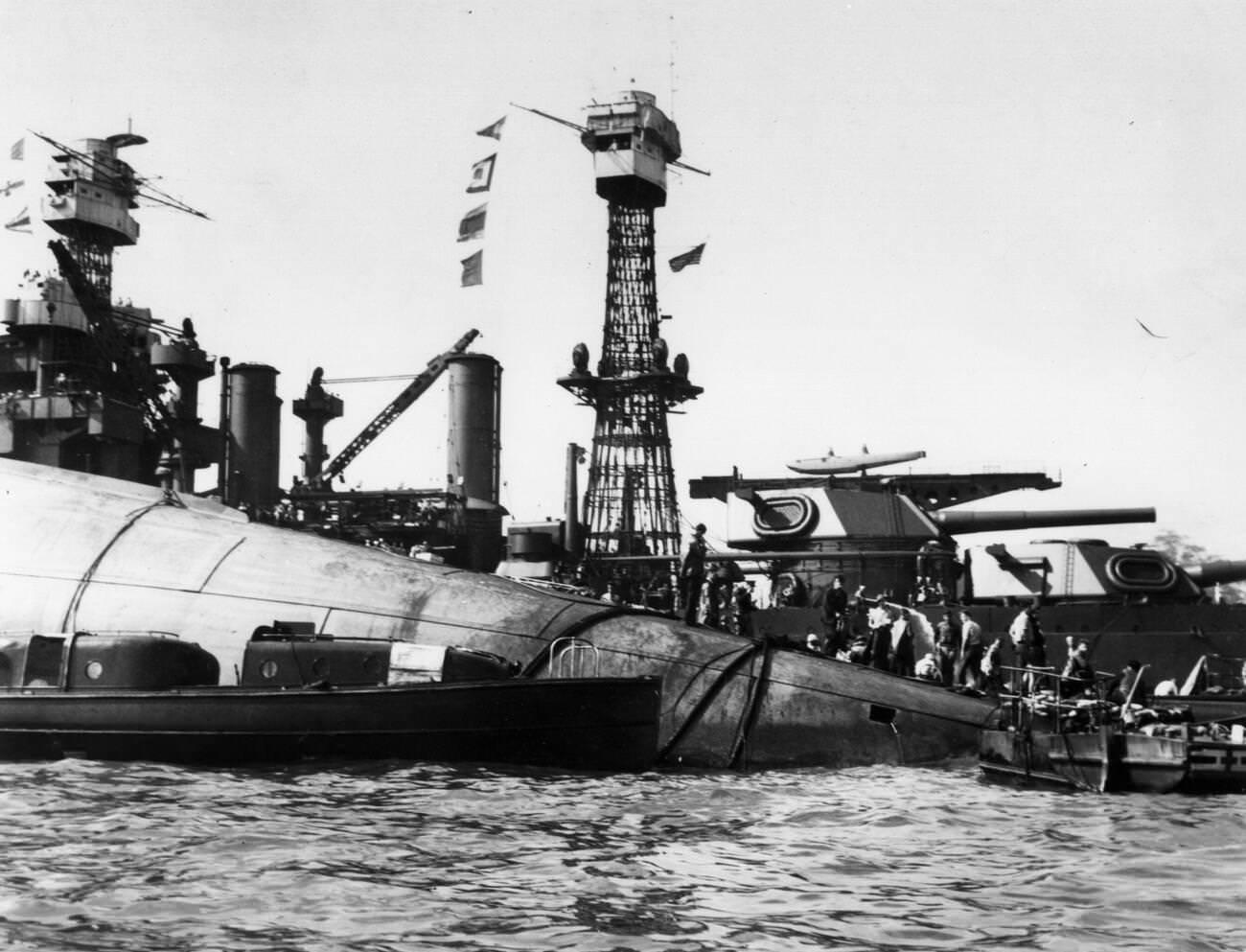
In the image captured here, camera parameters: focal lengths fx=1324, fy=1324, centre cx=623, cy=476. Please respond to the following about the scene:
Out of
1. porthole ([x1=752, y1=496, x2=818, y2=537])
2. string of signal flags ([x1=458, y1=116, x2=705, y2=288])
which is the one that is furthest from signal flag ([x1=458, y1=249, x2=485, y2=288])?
porthole ([x1=752, y1=496, x2=818, y2=537])

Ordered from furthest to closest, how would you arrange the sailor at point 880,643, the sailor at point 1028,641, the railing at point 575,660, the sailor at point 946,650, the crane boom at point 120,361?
the crane boom at point 120,361
the sailor at point 946,650
the sailor at point 880,643
the sailor at point 1028,641
the railing at point 575,660

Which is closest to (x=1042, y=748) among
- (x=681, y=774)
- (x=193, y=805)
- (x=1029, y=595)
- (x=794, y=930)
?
(x=681, y=774)

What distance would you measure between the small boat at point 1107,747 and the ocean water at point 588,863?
1.53 feet

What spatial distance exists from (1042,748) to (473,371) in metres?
43.8

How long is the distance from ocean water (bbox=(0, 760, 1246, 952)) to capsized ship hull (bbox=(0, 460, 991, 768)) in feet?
8.42

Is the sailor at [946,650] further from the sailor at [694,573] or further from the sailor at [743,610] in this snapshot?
the sailor at [694,573]

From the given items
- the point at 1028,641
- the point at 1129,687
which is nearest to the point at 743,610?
the point at 1028,641

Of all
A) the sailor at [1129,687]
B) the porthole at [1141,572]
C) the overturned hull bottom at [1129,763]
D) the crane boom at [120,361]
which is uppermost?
the crane boom at [120,361]

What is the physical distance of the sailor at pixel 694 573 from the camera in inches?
1003

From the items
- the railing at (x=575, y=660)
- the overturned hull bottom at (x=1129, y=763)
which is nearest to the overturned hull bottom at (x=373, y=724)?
the railing at (x=575, y=660)

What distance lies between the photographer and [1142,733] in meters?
17.5

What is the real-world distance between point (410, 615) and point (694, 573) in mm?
6049

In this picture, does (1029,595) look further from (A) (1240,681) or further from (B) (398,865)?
(B) (398,865)

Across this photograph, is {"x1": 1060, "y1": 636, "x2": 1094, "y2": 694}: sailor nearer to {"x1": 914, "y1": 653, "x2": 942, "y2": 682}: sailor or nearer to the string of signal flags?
{"x1": 914, "y1": 653, "x2": 942, "y2": 682}: sailor
